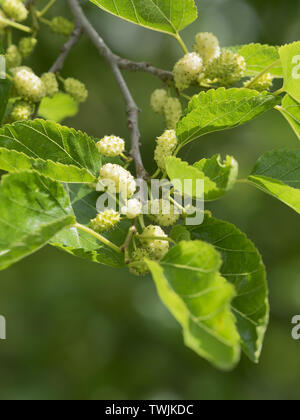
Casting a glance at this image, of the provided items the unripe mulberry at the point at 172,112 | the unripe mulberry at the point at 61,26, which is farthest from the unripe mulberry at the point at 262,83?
the unripe mulberry at the point at 61,26

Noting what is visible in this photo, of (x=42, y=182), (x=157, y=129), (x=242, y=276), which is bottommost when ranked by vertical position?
(x=242, y=276)

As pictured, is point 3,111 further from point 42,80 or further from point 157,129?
point 157,129

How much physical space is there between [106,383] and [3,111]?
1.74 metres

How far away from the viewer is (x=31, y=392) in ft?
7.73

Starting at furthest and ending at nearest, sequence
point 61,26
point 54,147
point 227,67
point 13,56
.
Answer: point 61,26, point 13,56, point 227,67, point 54,147

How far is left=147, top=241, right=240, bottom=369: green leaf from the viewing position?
0.56 m

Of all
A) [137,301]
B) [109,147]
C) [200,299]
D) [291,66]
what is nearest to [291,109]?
[291,66]

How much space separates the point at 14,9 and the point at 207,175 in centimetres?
74

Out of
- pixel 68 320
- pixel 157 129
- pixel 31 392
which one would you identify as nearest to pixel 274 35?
pixel 157 129

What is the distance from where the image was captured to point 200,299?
61 centimetres

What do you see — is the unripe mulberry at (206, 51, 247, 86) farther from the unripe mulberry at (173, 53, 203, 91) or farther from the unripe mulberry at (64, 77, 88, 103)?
the unripe mulberry at (64, 77, 88, 103)

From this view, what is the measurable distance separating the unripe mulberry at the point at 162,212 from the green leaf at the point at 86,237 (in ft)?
0.28

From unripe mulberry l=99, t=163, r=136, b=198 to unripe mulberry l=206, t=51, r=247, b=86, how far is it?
0.29 metres

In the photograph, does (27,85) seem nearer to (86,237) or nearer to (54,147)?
(54,147)
